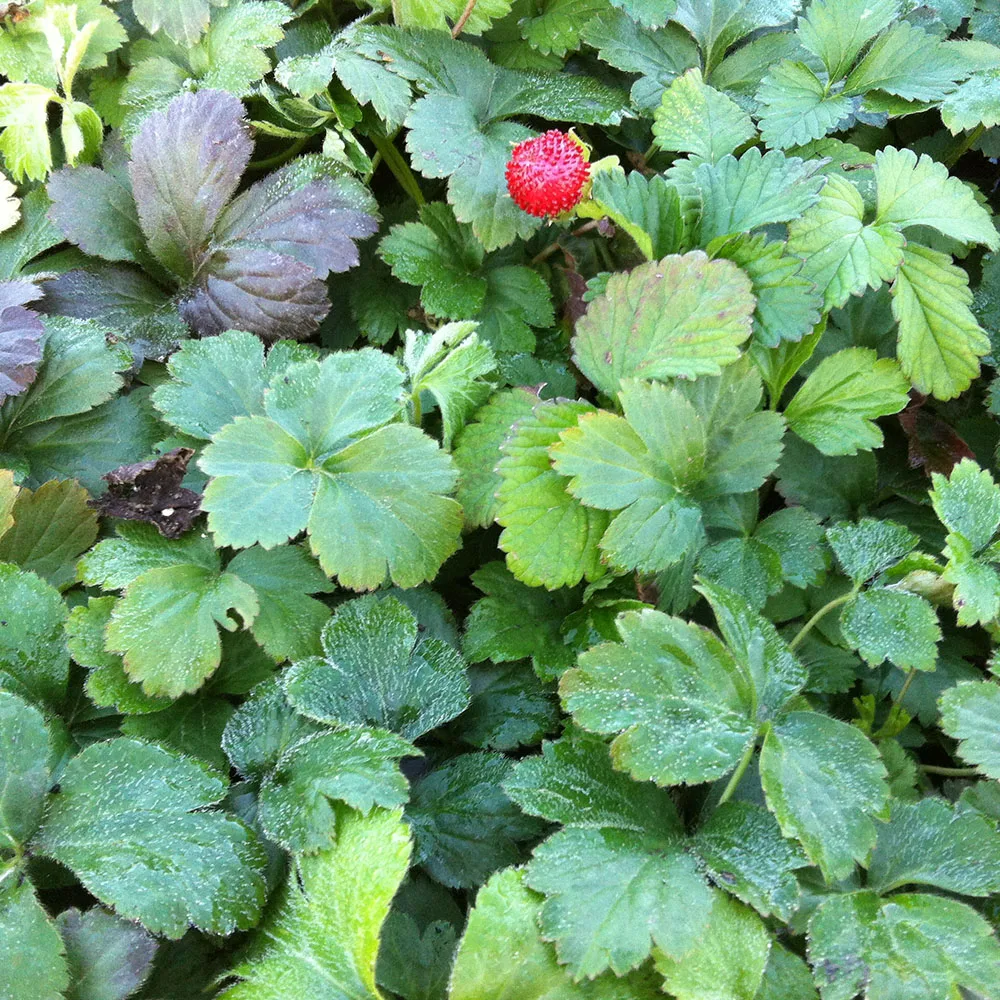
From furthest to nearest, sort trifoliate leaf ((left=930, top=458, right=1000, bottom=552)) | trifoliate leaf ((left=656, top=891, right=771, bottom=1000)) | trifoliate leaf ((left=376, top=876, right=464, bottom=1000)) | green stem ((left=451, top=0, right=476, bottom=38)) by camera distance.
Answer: green stem ((left=451, top=0, right=476, bottom=38))
trifoliate leaf ((left=930, top=458, right=1000, bottom=552))
trifoliate leaf ((left=376, top=876, right=464, bottom=1000))
trifoliate leaf ((left=656, top=891, right=771, bottom=1000))

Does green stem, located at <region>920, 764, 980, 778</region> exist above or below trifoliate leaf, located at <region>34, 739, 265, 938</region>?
above

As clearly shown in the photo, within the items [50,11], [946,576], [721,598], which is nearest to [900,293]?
[946,576]

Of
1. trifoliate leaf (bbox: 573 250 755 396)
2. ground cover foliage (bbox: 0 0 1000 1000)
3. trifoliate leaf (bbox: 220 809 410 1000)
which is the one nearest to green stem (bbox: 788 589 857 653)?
ground cover foliage (bbox: 0 0 1000 1000)

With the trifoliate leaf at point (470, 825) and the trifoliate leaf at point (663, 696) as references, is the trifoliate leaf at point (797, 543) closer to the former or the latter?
the trifoliate leaf at point (663, 696)

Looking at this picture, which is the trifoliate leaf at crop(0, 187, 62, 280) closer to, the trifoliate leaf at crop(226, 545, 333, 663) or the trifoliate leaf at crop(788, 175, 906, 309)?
the trifoliate leaf at crop(226, 545, 333, 663)

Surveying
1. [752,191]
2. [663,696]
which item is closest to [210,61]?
[752,191]

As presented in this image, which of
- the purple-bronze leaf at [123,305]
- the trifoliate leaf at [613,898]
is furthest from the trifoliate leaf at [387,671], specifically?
the purple-bronze leaf at [123,305]
